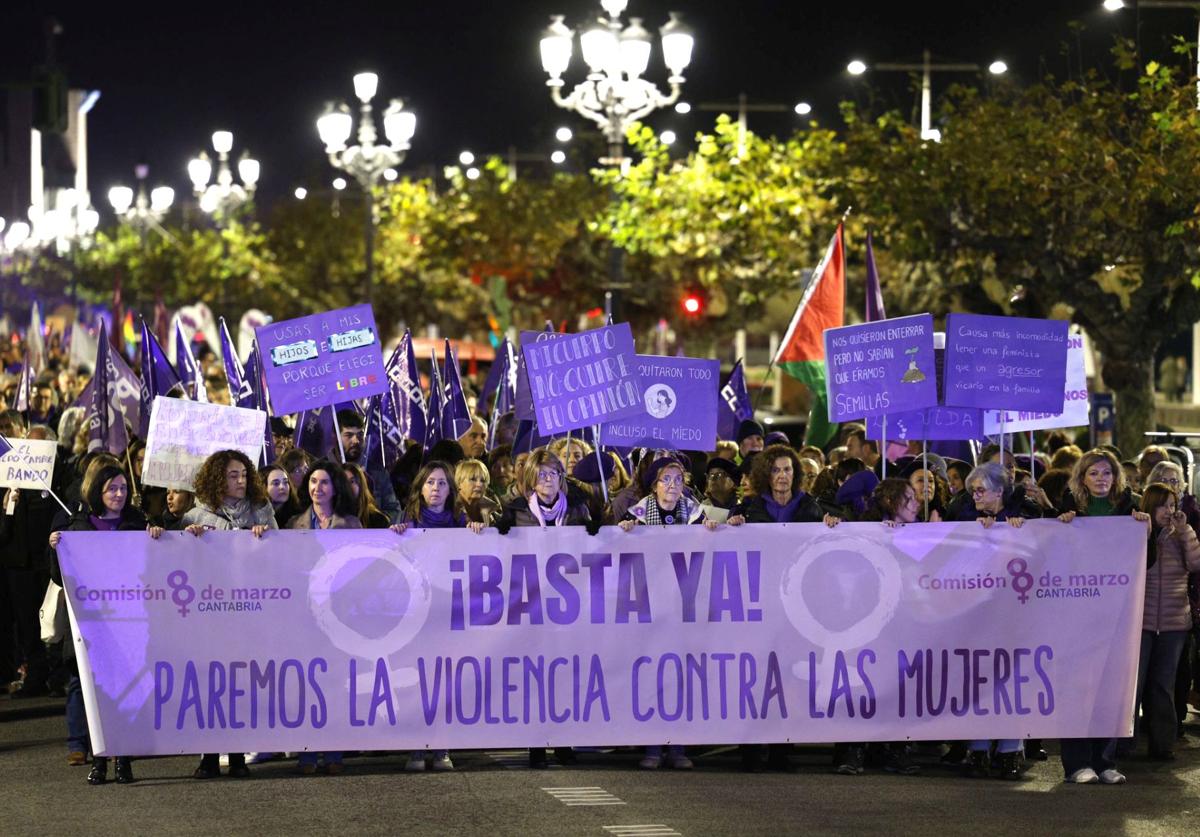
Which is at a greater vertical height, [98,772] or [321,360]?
[321,360]

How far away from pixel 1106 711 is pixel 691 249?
88.1ft

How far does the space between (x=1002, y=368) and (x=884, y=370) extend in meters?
0.62

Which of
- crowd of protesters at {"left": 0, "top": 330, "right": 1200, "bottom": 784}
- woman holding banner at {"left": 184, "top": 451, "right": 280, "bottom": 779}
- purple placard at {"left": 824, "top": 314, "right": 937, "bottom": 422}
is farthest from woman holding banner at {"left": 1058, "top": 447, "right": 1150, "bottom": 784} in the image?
woman holding banner at {"left": 184, "top": 451, "right": 280, "bottom": 779}

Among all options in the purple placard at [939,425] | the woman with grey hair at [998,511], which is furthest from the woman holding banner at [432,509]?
the purple placard at [939,425]

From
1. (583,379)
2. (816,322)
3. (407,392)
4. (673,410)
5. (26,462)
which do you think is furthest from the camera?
(407,392)

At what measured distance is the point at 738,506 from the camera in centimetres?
1052

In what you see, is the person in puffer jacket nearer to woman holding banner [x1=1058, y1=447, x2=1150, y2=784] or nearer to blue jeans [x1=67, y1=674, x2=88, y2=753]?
woman holding banner [x1=1058, y1=447, x2=1150, y2=784]

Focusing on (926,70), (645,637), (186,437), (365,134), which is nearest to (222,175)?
(365,134)

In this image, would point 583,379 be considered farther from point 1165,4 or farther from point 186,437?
point 1165,4

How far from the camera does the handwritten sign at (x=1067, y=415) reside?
1330 cm

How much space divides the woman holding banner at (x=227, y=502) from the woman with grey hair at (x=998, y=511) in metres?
3.29

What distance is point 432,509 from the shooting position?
33.5ft

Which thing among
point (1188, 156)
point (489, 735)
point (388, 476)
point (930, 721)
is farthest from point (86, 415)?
point (1188, 156)

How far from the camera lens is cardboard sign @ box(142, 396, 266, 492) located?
10859mm
